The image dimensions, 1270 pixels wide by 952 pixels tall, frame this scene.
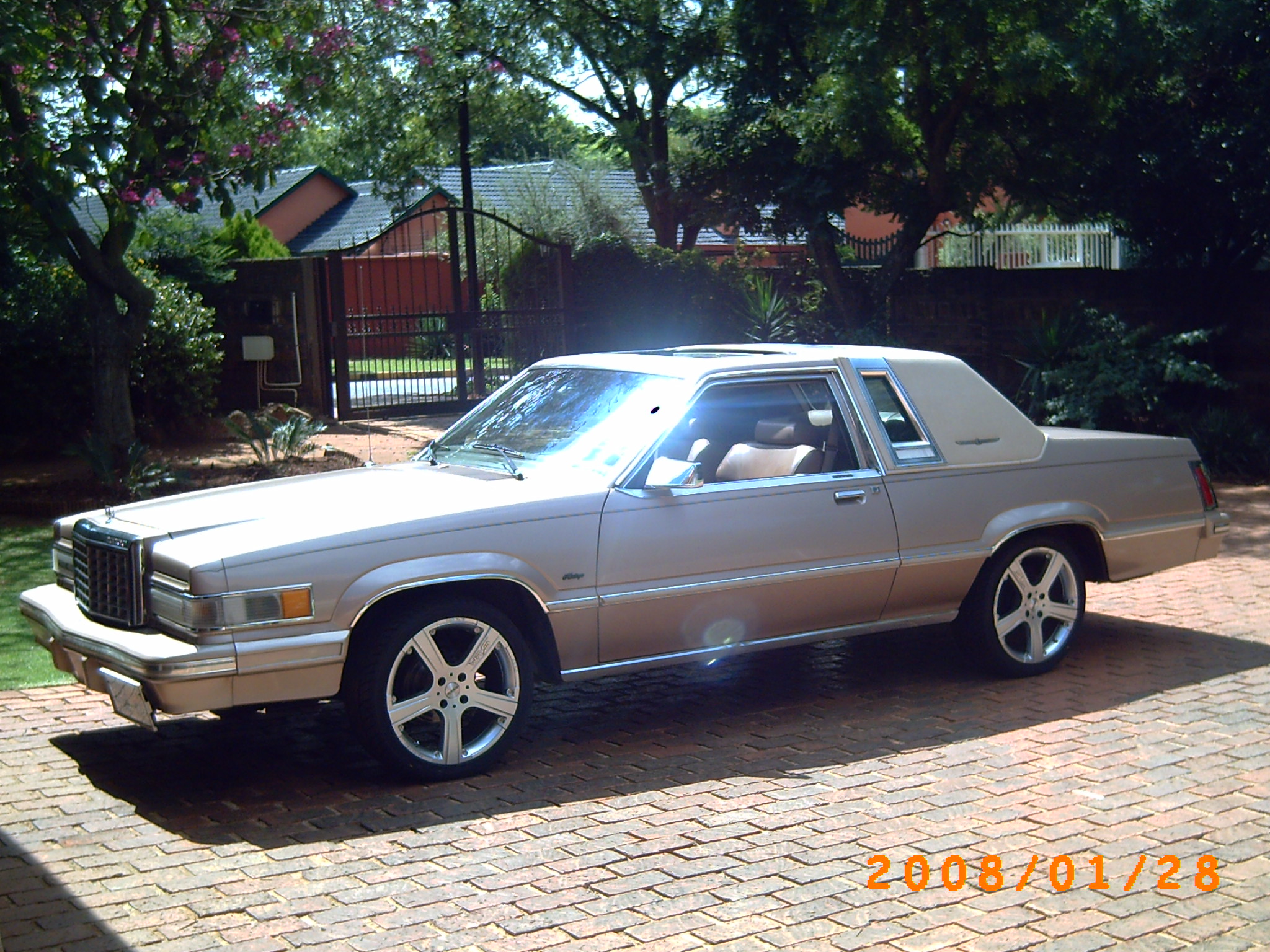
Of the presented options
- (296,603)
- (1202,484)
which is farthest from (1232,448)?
(296,603)

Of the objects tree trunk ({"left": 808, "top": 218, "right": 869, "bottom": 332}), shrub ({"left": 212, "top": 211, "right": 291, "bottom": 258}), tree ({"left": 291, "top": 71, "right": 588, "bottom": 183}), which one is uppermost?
tree ({"left": 291, "top": 71, "right": 588, "bottom": 183})

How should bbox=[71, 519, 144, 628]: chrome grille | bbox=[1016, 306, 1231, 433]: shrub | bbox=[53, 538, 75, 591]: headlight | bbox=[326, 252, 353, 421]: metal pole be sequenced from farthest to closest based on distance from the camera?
bbox=[326, 252, 353, 421]: metal pole → bbox=[1016, 306, 1231, 433]: shrub → bbox=[53, 538, 75, 591]: headlight → bbox=[71, 519, 144, 628]: chrome grille

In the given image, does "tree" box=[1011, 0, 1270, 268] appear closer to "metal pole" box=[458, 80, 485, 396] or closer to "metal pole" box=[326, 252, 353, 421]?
"metal pole" box=[458, 80, 485, 396]

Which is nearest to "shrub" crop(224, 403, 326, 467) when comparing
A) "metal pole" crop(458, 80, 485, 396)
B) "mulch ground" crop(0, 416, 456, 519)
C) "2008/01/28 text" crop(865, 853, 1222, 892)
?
"mulch ground" crop(0, 416, 456, 519)

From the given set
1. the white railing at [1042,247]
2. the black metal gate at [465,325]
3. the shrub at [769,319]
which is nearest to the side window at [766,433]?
the black metal gate at [465,325]

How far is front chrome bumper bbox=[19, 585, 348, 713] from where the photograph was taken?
4.94m

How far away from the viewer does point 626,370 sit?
6566 millimetres

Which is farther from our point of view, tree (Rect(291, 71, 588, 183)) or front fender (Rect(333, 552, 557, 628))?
tree (Rect(291, 71, 588, 183))

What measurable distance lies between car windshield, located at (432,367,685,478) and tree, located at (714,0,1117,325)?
8689 mm

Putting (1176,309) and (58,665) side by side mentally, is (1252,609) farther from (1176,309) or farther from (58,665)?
(1176,309)

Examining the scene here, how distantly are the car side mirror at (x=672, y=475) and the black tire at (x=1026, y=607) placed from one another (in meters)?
1.81

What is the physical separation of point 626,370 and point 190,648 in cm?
249

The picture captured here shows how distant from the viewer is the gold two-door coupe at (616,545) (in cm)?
516

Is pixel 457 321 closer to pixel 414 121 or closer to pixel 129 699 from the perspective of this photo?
pixel 414 121
